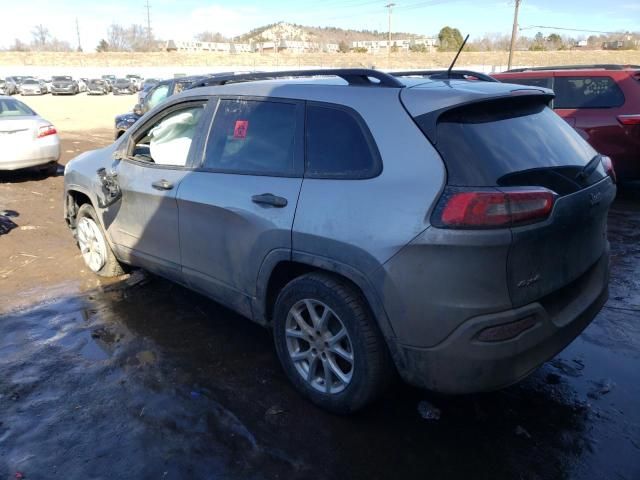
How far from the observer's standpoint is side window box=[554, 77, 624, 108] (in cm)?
762

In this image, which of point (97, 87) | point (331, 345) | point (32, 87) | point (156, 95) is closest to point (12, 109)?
point (156, 95)

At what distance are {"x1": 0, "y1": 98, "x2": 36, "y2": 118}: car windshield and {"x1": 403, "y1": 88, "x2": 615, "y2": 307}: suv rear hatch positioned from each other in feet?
31.4

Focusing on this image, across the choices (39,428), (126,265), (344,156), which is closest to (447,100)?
(344,156)

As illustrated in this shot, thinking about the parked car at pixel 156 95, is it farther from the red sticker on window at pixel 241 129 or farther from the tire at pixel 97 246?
the red sticker on window at pixel 241 129

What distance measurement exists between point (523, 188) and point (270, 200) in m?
1.37

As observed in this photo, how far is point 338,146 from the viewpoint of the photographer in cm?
291

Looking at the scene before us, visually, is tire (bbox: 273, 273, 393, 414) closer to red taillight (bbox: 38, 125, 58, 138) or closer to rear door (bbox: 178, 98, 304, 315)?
rear door (bbox: 178, 98, 304, 315)

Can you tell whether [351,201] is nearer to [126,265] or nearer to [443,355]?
[443,355]

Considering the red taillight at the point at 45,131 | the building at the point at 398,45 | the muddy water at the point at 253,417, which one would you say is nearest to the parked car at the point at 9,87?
the red taillight at the point at 45,131

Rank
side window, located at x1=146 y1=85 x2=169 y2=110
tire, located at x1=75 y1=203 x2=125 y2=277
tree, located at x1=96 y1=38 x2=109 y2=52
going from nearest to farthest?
1. tire, located at x1=75 y1=203 x2=125 y2=277
2. side window, located at x1=146 y1=85 x2=169 y2=110
3. tree, located at x1=96 y1=38 x2=109 y2=52

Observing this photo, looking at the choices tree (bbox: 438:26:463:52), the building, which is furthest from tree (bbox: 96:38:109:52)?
tree (bbox: 438:26:463:52)

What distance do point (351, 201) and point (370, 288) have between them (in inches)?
17.7

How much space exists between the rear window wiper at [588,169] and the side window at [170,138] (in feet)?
8.12

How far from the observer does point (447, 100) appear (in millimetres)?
2643
